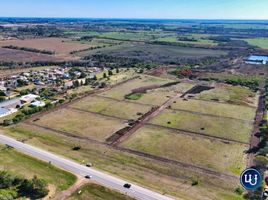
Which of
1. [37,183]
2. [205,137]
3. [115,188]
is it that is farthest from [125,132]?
[37,183]

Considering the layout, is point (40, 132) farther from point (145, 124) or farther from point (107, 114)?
point (145, 124)

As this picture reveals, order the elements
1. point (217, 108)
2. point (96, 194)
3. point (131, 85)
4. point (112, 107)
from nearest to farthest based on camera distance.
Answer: point (96, 194) → point (217, 108) → point (112, 107) → point (131, 85)

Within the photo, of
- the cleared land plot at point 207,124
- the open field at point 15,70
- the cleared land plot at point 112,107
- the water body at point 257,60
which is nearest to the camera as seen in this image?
the cleared land plot at point 207,124

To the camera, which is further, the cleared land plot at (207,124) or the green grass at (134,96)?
Result: the green grass at (134,96)

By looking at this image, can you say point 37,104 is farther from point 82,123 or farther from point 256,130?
point 256,130

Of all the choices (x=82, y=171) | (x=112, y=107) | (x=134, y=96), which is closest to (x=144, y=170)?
(x=82, y=171)

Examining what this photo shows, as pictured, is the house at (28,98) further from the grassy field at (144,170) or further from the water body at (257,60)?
the water body at (257,60)

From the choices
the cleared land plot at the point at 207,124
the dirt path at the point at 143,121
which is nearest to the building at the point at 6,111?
the dirt path at the point at 143,121
